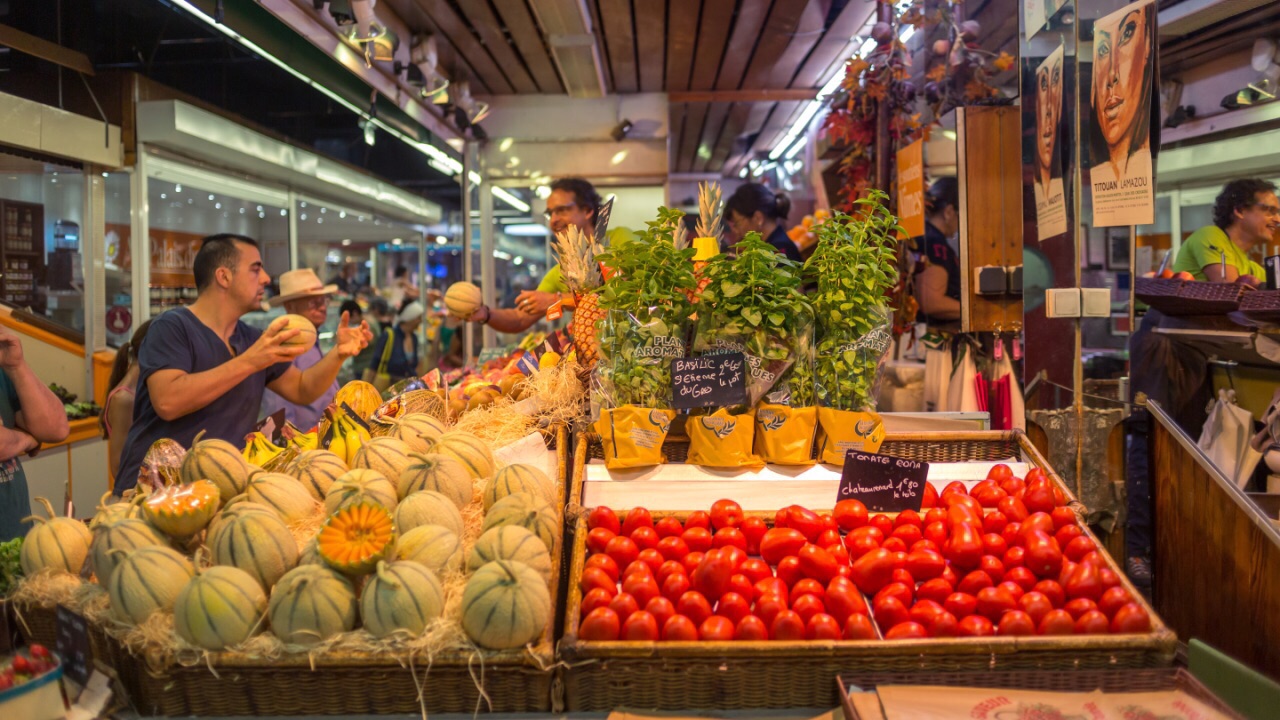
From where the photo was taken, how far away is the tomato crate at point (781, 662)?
66.9 inches

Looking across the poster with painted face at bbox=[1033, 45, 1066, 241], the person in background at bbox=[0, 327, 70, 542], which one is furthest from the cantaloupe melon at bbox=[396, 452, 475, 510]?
the poster with painted face at bbox=[1033, 45, 1066, 241]

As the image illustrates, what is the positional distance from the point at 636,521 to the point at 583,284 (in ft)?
3.41

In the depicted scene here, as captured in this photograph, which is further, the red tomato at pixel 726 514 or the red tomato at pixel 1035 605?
the red tomato at pixel 726 514

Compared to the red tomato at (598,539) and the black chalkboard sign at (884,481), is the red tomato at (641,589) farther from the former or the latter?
the black chalkboard sign at (884,481)

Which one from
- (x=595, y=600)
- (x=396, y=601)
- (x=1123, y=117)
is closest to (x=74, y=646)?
(x=396, y=601)

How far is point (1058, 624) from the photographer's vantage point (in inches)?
69.2

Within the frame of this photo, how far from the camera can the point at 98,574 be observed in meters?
1.86

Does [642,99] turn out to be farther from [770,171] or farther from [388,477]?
[388,477]

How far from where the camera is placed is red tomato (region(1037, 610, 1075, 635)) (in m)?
1.76

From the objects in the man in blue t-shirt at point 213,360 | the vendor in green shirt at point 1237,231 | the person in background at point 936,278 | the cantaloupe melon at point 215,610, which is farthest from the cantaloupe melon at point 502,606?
the vendor in green shirt at point 1237,231

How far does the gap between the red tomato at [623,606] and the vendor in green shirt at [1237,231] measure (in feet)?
14.4

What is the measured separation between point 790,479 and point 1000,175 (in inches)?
87.2

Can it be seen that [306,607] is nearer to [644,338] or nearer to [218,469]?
[218,469]

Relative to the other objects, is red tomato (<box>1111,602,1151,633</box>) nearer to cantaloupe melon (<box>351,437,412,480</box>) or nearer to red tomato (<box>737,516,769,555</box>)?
red tomato (<box>737,516,769,555</box>)
